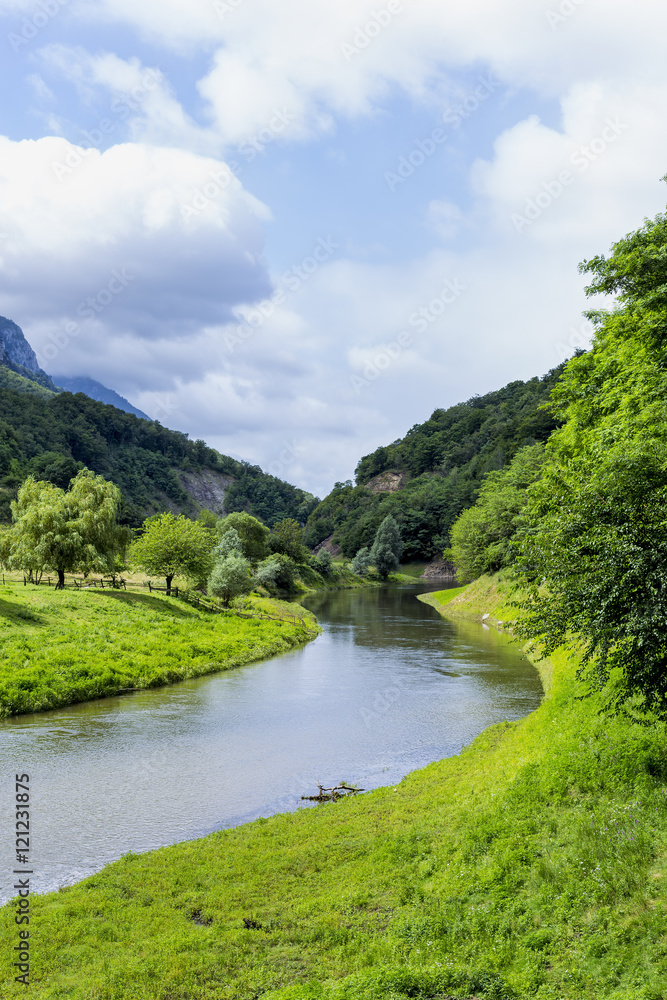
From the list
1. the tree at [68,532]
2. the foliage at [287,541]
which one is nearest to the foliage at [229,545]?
the foliage at [287,541]

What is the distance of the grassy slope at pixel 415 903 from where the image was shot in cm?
879

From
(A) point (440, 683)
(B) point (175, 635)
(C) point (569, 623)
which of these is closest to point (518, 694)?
(A) point (440, 683)

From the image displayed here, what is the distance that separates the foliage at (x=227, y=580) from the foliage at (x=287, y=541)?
56.8 meters

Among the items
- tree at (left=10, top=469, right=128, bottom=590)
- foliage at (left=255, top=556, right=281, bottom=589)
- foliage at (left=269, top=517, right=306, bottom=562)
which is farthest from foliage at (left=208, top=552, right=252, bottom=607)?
foliage at (left=269, top=517, right=306, bottom=562)

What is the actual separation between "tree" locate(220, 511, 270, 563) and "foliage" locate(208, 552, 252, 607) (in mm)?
47677

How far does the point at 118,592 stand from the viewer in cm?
5331

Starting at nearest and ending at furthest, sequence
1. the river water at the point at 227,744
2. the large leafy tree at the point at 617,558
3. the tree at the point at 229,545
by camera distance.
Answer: the large leafy tree at the point at 617,558 → the river water at the point at 227,744 → the tree at the point at 229,545

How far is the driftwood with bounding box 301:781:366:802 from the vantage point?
1948 centimetres

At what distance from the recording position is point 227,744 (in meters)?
25.7

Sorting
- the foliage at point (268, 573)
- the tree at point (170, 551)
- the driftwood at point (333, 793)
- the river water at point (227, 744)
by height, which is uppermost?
the tree at point (170, 551)

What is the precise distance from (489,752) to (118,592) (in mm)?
40561

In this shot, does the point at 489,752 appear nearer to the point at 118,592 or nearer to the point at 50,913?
the point at 50,913

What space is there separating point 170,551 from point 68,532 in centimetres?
1135

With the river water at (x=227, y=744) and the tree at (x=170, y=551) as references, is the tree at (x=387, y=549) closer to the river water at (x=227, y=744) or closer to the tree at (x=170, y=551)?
the tree at (x=170, y=551)
